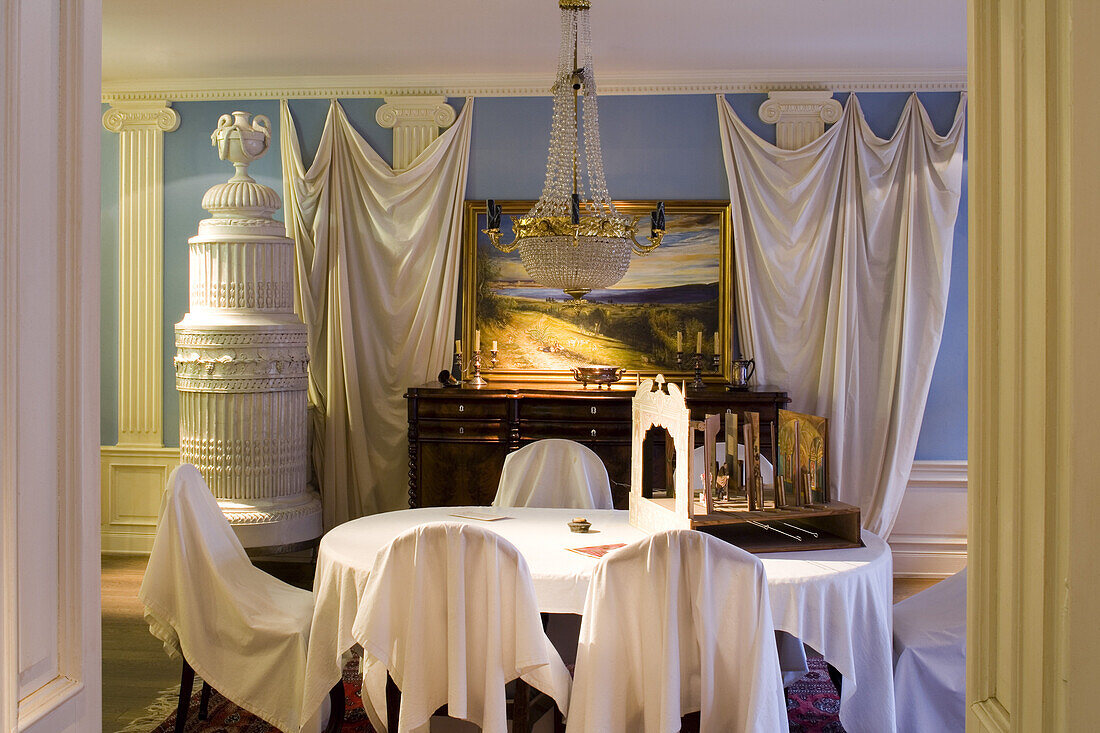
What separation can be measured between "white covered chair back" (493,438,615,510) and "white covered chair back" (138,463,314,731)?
132cm

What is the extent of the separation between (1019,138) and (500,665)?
188 cm

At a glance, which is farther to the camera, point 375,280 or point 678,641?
point 375,280

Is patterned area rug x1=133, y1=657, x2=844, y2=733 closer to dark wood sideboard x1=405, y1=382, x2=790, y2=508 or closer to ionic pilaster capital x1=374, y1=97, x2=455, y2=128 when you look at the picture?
dark wood sideboard x1=405, y1=382, x2=790, y2=508

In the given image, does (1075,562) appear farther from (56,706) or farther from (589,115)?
(589,115)

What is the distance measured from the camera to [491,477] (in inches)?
205

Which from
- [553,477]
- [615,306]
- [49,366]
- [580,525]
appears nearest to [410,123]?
[615,306]

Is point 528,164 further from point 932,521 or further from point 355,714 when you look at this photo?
point 355,714

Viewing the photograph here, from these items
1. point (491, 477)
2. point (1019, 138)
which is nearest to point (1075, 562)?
point (1019, 138)

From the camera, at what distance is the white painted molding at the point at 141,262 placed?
5.93 metres

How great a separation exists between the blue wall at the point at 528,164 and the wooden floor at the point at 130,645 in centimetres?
88

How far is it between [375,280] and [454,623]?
12.1 ft

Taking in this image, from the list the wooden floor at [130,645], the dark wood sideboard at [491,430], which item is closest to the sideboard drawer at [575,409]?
the dark wood sideboard at [491,430]

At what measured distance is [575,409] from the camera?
16.9ft

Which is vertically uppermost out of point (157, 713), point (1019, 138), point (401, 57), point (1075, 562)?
point (401, 57)
